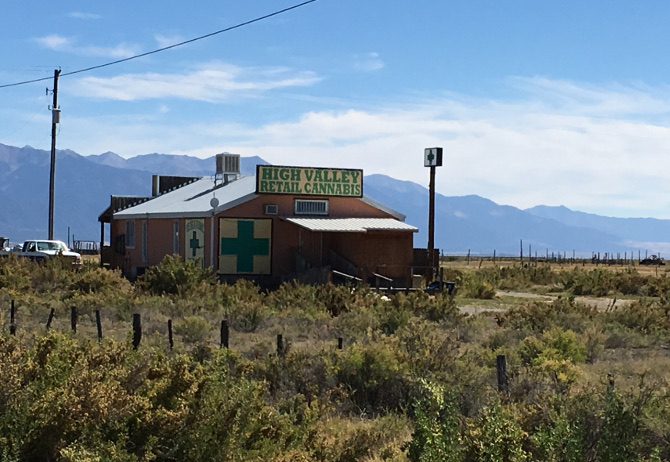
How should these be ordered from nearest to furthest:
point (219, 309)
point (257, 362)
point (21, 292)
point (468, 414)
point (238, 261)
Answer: point (468, 414)
point (257, 362)
point (219, 309)
point (21, 292)
point (238, 261)

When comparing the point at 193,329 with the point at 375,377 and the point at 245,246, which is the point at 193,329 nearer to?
the point at 375,377

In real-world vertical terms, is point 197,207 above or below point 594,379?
above

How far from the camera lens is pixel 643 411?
8562 millimetres

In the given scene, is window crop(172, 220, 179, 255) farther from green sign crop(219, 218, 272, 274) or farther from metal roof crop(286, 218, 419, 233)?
metal roof crop(286, 218, 419, 233)

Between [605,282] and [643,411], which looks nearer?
[643,411]

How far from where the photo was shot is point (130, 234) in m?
39.9

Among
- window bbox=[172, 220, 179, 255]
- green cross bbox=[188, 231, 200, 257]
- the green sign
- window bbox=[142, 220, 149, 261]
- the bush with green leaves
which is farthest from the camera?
window bbox=[142, 220, 149, 261]

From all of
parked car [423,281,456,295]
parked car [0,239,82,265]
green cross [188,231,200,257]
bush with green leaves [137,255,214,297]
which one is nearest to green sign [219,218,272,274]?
green cross [188,231,200,257]

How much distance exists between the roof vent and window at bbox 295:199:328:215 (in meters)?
6.73

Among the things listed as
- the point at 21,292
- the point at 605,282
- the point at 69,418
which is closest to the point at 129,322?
the point at 21,292

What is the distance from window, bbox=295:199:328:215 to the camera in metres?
34.5

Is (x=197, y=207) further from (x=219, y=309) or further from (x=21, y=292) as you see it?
(x=219, y=309)

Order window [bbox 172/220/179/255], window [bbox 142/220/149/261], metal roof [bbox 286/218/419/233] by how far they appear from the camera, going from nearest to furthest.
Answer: metal roof [bbox 286/218/419/233]
window [bbox 172/220/179/255]
window [bbox 142/220/149/261]

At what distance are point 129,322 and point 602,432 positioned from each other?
14.1 meters
